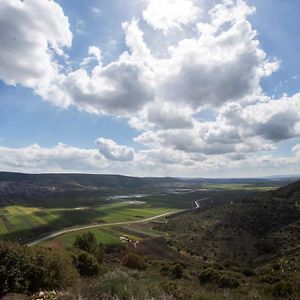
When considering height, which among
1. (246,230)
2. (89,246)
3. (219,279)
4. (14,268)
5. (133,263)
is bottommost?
(246,230)

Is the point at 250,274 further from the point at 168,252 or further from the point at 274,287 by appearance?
the point at 168,252

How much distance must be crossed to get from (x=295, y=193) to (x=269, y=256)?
4750 centimetres

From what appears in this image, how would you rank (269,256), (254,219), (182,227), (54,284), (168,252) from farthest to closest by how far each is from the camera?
1. (182,227)
2. (254,219)
3. (168,252)
4. (269,256)
5. (54,284)

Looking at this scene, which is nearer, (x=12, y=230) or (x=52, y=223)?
(x=12, y=230)

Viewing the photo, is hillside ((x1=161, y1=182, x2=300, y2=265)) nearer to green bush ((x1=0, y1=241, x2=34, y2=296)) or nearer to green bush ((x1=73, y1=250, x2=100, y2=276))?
green bush ((x1=73, y1=250, x2=100, y2=276))

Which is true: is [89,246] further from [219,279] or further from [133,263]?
[219,279]

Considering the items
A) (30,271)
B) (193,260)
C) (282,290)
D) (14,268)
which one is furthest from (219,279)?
(193,260)

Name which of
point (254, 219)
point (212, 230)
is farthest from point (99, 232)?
point (254, 219)

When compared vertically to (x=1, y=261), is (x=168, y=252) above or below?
below

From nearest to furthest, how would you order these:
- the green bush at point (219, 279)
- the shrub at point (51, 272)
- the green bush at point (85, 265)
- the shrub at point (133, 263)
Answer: the shrub at point (51, 272)
the green bush at point (85, 265)
the green bush at point (219, 279)
the shrub at point (133, 263)

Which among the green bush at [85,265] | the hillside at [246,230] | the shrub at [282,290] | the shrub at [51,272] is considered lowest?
the hillside at [246,230]

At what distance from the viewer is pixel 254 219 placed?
8075 centimetres

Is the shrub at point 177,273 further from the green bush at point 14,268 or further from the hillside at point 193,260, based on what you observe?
the green bush at point 14,268

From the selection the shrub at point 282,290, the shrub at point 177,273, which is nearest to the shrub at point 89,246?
the shrub at point 177,273
